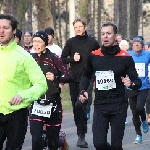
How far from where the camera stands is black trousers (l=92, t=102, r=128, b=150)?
759cm

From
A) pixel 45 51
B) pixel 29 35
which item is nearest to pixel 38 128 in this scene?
pixel 45 51

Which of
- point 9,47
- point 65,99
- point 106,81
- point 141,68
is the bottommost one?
point 65,99

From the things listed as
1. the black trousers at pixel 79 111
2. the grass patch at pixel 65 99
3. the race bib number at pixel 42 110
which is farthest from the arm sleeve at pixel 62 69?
the grass patch at pixel 65 99

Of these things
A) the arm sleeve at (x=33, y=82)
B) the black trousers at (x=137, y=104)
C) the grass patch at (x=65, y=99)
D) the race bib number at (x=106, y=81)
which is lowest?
the grass patch at (x=65, y=99)

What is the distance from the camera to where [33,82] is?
6.16 meters

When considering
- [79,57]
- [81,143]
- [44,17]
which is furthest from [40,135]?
[44,17]

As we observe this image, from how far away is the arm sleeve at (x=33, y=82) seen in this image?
5.97m

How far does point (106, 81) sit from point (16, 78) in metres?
1.71

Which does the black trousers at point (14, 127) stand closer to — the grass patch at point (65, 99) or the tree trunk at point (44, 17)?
the grass patch at point (65, 99)

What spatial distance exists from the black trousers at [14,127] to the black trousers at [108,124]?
5.13 feet

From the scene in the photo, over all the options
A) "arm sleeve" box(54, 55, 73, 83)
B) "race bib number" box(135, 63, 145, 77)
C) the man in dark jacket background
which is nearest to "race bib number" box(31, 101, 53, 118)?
"arm sleeve" box(54, 55, 73, 83)

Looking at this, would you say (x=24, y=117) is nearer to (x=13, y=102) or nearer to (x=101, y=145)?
(x=13, y=102)

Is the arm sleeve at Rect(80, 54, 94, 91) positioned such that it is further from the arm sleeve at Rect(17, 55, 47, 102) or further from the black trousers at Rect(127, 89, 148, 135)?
the black trousers at Rect(127, 89, 148, 135)

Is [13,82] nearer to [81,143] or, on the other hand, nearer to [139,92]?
[81,143]
